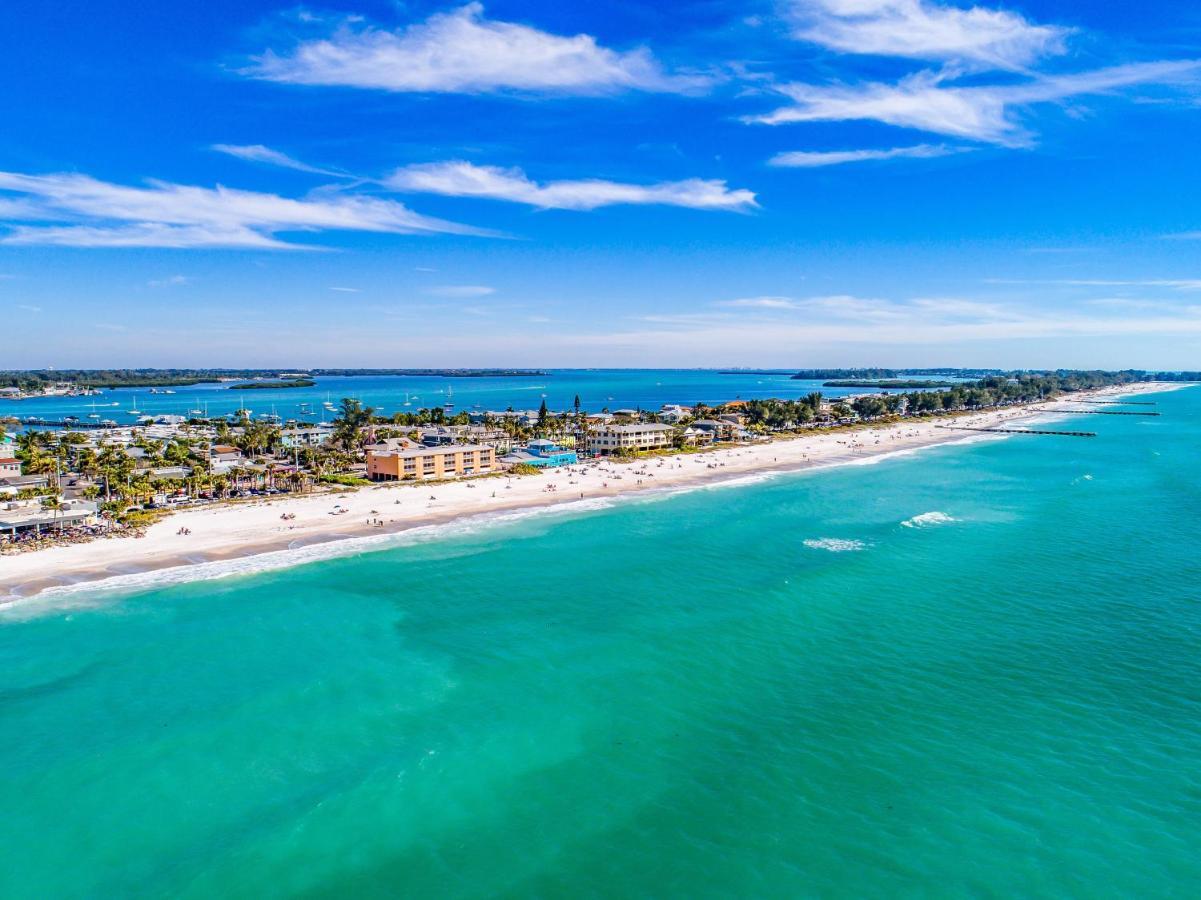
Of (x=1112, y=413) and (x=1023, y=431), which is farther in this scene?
(x=1112, y=413)

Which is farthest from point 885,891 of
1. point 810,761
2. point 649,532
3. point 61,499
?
point 61,499

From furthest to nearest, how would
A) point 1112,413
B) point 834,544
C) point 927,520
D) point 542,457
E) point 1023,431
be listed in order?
point 1112,413, point 1023,431, point 542,457, point 927,520, point 834,544

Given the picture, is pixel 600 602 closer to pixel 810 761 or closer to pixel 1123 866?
pixel 810 761

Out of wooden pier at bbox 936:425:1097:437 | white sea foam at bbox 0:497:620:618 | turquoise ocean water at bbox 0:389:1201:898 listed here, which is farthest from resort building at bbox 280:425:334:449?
wooden pier at bbox 936:425:1097:437

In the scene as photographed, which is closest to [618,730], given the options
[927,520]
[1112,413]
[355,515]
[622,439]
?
[355,515]

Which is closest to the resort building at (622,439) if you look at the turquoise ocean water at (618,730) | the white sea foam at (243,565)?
the white sea foam at (243,565)

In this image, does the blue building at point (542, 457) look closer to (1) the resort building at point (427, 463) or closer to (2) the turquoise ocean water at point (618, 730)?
(1) the resort building at point (427, 463)

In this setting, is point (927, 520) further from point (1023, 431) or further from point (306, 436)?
point (1023, 431)
